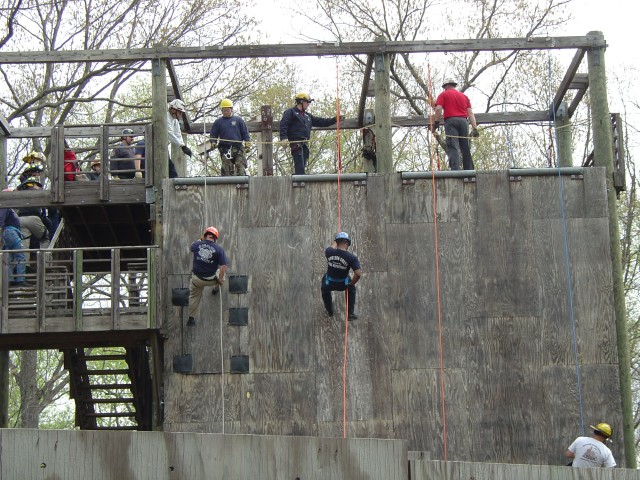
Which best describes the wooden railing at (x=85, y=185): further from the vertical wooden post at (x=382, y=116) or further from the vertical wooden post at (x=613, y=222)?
the vertical wooden post at (x=613, y=222)

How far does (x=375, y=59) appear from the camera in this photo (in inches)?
698

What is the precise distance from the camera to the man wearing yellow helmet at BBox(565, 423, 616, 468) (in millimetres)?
14164

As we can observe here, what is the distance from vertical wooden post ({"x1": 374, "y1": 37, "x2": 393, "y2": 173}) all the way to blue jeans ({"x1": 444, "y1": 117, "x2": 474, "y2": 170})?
1.07m

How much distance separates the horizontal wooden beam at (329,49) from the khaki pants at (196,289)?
365 cm

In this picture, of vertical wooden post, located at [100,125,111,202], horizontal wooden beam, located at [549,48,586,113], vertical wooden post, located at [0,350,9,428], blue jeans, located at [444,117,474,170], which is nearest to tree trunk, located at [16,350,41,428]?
vertical wooden post, located at [0,350,9,428]

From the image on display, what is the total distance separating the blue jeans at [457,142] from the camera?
17.7m

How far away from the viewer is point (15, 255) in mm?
17047

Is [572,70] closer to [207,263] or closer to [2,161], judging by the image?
[207,263]

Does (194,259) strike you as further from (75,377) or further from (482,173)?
(75,377)

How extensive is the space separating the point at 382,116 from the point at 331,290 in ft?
10.1

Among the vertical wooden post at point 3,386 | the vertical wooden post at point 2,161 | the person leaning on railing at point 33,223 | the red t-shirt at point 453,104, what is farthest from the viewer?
the vertical wooden post at point 3,386

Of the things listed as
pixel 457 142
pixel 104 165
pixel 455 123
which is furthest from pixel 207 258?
pixel 455 123

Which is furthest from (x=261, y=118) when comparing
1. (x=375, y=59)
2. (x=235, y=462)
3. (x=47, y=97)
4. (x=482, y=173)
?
(x=47, y=97)

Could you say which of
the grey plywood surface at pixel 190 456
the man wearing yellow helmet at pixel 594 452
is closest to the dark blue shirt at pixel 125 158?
the grey plywood surface at pixel 190 456
